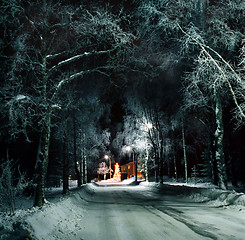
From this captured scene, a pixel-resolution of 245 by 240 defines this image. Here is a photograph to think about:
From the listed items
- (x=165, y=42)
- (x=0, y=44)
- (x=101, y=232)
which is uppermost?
(x=165, y=42)

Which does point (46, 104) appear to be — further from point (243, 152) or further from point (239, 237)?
point (243, 152)

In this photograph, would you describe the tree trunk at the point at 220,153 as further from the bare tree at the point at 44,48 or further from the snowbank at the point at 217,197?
the bare tree at the point at 44,48

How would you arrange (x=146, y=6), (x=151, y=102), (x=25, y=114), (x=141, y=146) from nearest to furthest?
(x=25, y=114) → (x=146, y=6) → (x=151, y=102) → (x=141, y=146)

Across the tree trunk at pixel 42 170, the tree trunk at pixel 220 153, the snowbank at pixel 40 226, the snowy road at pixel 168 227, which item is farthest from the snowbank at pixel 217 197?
the tree trunk at pixel 42 170

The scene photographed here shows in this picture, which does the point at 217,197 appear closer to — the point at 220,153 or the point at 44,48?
the point at 220,153

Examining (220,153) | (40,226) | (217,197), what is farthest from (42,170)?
(220,153)

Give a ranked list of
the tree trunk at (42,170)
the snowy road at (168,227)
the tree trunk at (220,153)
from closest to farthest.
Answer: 1. the snowy road at (168,227)
2. the tree trunk at (42,170)
3. the tree trunk at (220,153)

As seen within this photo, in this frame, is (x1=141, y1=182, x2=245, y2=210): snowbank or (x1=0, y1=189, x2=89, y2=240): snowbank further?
(x1=141, y1=182, x2=245, y2=210): snowbank

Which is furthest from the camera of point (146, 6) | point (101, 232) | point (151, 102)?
point (151, 102)

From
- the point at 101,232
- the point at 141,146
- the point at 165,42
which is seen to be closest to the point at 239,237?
the point at 101,232

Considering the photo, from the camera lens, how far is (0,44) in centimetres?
977

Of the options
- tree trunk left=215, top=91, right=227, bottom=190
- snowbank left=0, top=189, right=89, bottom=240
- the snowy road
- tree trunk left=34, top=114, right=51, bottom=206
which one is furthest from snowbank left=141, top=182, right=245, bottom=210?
tree trunk left=34, top=114, right=51, bottom=206

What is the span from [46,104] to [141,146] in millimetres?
24084

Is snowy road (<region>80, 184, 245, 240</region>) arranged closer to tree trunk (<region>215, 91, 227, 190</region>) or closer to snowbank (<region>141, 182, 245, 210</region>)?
snowbank (<region>141, 182, 245, 210</region>)
